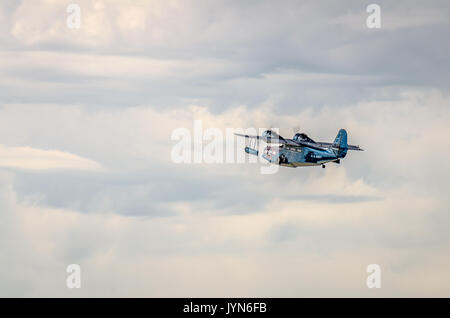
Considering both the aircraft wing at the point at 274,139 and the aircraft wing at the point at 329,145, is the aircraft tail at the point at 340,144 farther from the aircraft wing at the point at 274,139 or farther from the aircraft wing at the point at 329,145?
the aircraft wing at the point at 274,139

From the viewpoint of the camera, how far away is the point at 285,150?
581 ft

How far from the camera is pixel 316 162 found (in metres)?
176

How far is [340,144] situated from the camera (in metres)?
176

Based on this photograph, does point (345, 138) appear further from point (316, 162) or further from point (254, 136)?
point (254, 136)

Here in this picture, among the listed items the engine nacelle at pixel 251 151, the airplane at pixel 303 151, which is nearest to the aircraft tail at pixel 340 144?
the airplane at pixel 303 151

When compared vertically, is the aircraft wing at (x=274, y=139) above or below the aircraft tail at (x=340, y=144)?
above

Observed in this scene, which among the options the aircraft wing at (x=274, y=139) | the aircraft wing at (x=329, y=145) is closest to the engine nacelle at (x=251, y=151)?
the aircraft wing at (x=274, y=139)

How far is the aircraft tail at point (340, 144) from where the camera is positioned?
176375 mm

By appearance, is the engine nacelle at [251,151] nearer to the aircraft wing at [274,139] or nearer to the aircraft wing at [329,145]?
the aircraft wing at [274,139]

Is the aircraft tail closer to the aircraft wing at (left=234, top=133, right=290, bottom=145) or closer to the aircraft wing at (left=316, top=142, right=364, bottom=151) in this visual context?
the aircraft wing at (left=316, top=142, right=364, bottom=151)

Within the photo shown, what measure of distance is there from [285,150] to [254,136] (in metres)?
8.88

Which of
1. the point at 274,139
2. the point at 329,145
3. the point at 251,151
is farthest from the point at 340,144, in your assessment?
the point at 251,151

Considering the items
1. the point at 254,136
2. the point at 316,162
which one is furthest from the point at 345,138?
the point at 254,136

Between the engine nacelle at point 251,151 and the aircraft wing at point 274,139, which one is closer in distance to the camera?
the aircraft wing at point 274,139
